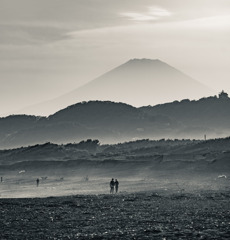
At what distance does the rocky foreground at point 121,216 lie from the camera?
119 ft

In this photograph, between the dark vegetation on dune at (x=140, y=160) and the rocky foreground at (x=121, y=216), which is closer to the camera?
the rocky foreground at (x=121, y=216)

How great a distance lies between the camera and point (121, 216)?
43750 millimetres

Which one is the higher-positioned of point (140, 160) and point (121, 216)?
point (140, 160)

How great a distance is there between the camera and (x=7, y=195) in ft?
216

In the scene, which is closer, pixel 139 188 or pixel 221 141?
pixel 139 188

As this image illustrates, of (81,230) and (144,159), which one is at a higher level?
(144,159)

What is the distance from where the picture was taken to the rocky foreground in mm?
36312

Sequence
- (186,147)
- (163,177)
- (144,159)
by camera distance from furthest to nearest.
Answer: (186,147)
(144,159)
(163,177)

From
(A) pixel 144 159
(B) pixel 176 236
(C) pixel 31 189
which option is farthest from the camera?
Result: (A) pixel 144 159

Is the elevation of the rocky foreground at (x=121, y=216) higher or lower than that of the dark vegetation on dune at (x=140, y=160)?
lower

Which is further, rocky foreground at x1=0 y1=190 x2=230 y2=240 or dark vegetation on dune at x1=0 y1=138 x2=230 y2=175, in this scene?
dark vegetation on dune at x1=0 y1=138 x2=230 y2=175

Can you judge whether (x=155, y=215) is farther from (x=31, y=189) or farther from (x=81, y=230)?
(x=31, y=189)

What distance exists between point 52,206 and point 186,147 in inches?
2754

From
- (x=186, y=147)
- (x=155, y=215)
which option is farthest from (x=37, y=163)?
(x=155, y=215)
